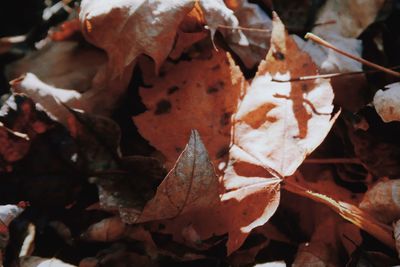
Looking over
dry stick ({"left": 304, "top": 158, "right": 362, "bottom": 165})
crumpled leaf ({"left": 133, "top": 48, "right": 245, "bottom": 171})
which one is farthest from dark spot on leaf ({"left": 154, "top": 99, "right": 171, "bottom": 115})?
dry stick ({"left": 304, "top": 158, "right": 362, "bottom": 165})

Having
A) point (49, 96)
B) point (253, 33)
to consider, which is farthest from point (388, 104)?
point (49, 96)

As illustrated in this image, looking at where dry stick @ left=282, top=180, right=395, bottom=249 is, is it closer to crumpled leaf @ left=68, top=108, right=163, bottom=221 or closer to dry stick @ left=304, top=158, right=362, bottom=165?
dry stick @ left=304, top=158, right=362, bottom=165

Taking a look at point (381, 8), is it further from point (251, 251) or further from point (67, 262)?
point (67, 262)

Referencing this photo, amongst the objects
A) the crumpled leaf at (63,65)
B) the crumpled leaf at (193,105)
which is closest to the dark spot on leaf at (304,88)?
the crumpled leaf at (193,105)

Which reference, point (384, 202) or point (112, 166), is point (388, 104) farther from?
point (112, 166)

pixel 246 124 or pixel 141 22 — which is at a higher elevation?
pixel 141 22

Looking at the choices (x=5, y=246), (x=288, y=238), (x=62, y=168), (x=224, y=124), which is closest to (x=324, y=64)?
(x=224, y=124)
